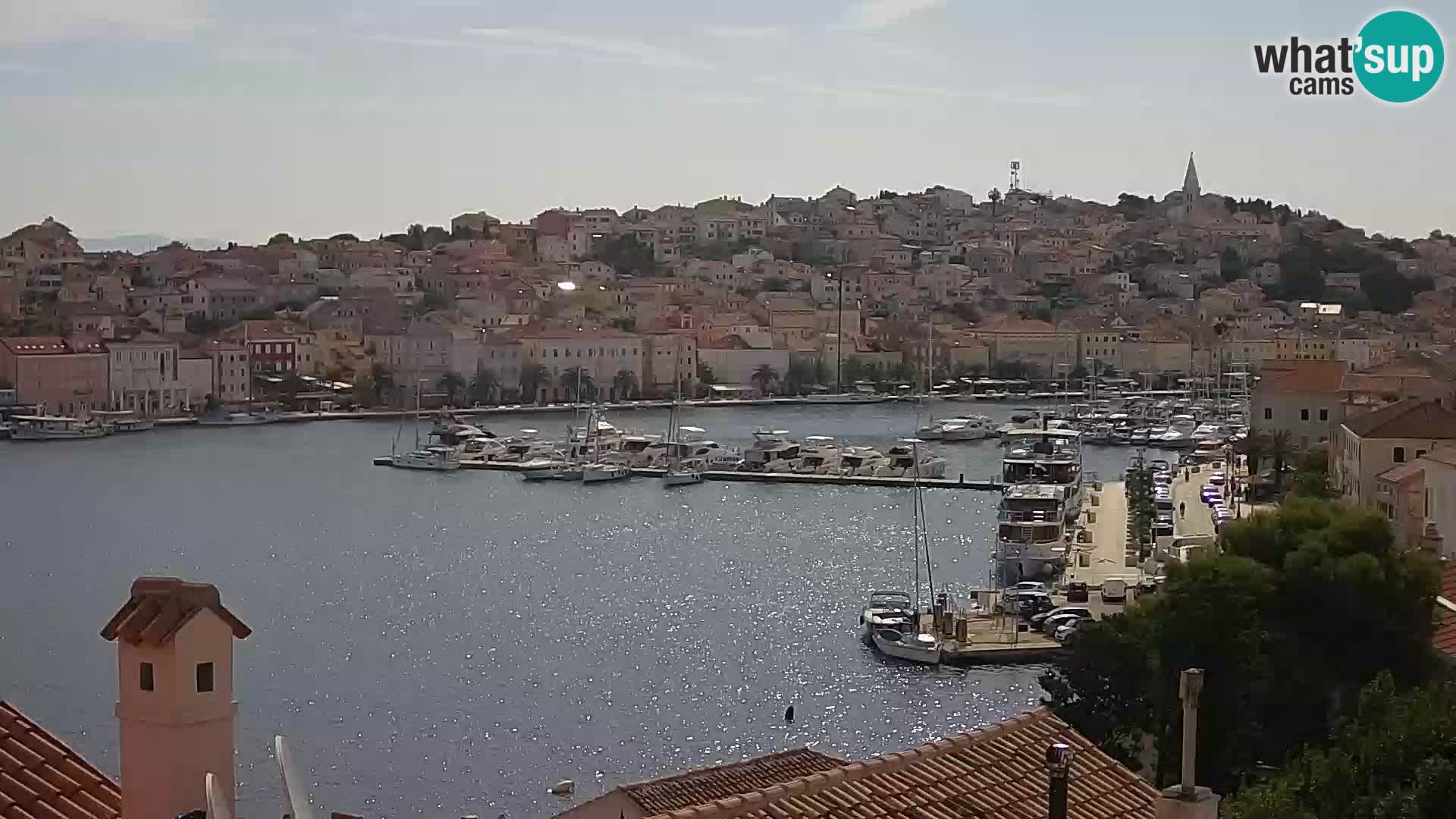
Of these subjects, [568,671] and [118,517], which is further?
[118,517]

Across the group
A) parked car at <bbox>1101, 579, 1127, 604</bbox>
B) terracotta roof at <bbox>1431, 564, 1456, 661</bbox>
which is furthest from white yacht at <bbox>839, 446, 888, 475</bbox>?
terracotta roof at <bbox>1431, 564, 1456, 661</bbox>

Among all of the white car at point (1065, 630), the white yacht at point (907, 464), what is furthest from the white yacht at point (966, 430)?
the white car at point (1065, 630)

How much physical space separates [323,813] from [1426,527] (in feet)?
12.6

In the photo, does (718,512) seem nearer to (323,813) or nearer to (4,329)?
(323,813)

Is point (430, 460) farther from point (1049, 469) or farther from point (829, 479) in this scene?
point (1049, 469)

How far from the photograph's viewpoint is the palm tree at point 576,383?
91.4 feet

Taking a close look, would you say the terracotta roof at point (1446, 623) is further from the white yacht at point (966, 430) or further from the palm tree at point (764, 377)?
the palm tree at point (764, 377)

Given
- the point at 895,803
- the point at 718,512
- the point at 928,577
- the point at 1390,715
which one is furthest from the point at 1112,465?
the point at 895,803

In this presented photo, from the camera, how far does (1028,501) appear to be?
1125cm

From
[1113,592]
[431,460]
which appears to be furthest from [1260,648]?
[431,460]

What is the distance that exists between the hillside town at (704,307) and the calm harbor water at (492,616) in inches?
209

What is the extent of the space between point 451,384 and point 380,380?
969 mm

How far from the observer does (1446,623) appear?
5238mm

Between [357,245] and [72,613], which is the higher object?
[357,245]
